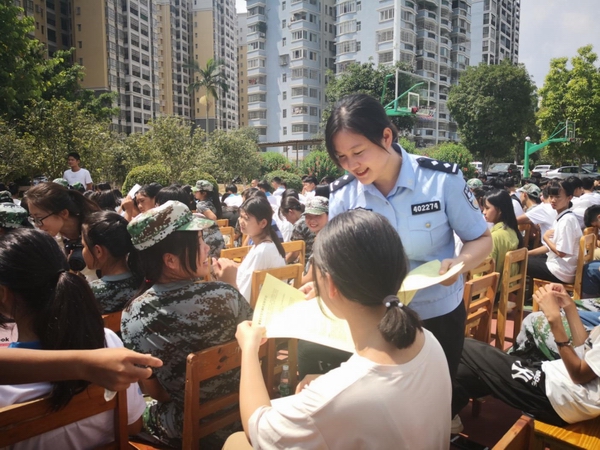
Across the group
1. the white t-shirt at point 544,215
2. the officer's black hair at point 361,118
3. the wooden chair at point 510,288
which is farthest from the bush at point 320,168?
the officer's black hair at point 361,118

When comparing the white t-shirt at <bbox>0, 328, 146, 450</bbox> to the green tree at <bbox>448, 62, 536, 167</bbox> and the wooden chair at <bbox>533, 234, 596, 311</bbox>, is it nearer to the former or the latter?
the wooden chair at <bbox>533, 234, 596, 311</bbox>

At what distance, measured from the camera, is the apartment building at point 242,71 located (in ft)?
256

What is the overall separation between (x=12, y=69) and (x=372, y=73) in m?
29.4

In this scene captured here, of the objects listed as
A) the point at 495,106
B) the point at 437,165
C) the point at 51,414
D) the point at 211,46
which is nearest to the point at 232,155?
the point at 495,106

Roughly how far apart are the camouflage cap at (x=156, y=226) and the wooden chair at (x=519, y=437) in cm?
134

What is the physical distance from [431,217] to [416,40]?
50397mm

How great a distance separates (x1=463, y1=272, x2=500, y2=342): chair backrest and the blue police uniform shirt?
3.10 ft

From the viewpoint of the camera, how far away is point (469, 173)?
76.1 ft

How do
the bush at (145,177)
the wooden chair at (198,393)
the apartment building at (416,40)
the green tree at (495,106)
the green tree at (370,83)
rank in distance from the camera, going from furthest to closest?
1. the apartment building at (416,40)
2. the green tree at (370,83)
3. the green tree at (495,106)
4. the bush at (145,177)
5. the wooden chair at (198,393)

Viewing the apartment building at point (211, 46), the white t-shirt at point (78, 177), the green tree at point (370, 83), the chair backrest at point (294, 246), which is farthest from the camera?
the apartment building at point (211, 46)

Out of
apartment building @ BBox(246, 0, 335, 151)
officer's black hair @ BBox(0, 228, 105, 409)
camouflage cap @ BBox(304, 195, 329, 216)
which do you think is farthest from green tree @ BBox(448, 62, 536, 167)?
officer's black hair @ BBox(0, 228, 105, 409)

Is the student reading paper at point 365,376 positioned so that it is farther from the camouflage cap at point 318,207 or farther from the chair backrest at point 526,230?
the chair backrest at point 526,230

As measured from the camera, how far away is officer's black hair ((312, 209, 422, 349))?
110 centimetres

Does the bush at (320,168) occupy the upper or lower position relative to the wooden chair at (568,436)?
upper
